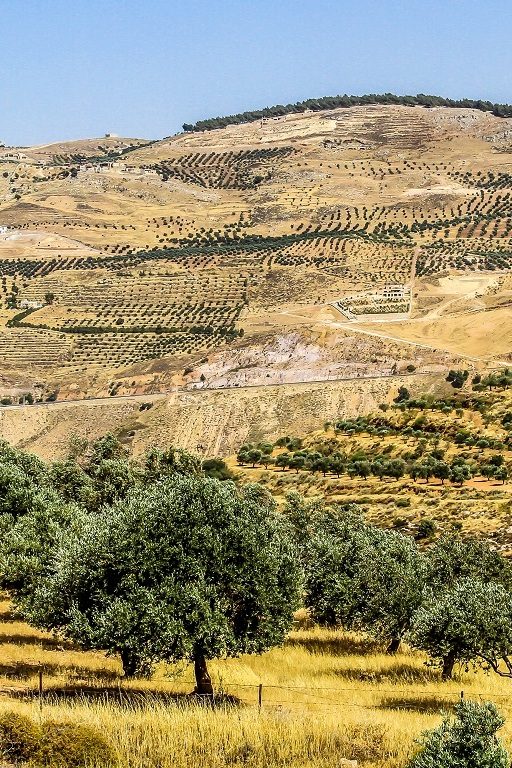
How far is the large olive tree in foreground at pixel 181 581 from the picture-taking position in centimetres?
1845

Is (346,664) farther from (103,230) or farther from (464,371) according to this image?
(103,230)

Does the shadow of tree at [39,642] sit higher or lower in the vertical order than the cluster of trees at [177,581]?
lower

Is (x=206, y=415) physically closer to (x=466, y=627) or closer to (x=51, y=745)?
(x=466, y=627)

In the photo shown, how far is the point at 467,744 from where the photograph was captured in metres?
12.4

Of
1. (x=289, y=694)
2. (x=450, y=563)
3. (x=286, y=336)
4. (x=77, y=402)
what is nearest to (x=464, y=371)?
(x=286, y=336)

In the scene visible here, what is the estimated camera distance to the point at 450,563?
36188 mm

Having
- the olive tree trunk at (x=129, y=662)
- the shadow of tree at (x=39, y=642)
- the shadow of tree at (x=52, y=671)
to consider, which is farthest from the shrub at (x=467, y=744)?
the shadow of tree at (x=39, y=642)

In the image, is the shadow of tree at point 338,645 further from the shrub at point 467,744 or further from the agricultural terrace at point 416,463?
the agricultural terrace at point 416,463

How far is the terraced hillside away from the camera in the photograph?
112 meters

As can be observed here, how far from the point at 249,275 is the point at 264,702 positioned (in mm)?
124438

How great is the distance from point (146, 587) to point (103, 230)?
164 m

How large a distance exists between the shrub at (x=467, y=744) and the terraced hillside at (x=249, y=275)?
300ft

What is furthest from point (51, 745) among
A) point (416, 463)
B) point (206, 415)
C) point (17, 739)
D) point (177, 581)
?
point (206, 415)

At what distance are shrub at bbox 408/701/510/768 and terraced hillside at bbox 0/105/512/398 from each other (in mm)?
91472
